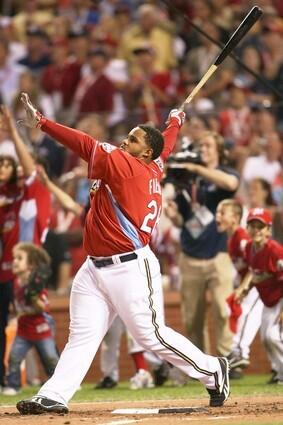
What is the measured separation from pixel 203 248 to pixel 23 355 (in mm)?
1998

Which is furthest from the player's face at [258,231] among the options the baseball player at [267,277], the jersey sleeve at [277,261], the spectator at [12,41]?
the spectator at [12,41]

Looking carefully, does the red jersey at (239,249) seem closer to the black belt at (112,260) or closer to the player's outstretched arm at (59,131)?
the black belt at (112,260)

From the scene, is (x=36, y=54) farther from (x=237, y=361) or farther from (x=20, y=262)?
(x=237, y=361)

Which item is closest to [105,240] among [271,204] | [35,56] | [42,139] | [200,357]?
[200,357]

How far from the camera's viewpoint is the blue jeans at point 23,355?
10586mm

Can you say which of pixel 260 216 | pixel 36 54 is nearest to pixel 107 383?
pixel 260 216

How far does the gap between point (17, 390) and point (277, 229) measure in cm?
424

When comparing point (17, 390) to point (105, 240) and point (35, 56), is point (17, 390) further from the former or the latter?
point (35, 56)

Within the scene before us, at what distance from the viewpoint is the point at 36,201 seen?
10875 mm

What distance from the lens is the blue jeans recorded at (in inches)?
417

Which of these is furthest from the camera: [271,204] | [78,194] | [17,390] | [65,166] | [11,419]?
[65,166]

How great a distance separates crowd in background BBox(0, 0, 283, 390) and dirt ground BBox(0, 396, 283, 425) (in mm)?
4473

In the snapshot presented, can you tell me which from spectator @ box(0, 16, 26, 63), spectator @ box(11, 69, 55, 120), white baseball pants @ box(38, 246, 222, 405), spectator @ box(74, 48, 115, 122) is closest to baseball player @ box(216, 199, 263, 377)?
white baseball pants @ box(38, 246, 222, 405)

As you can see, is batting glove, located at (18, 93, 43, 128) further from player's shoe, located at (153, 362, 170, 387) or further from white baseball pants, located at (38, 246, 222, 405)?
player's shoe, located at (153, 362, 170, 387)
